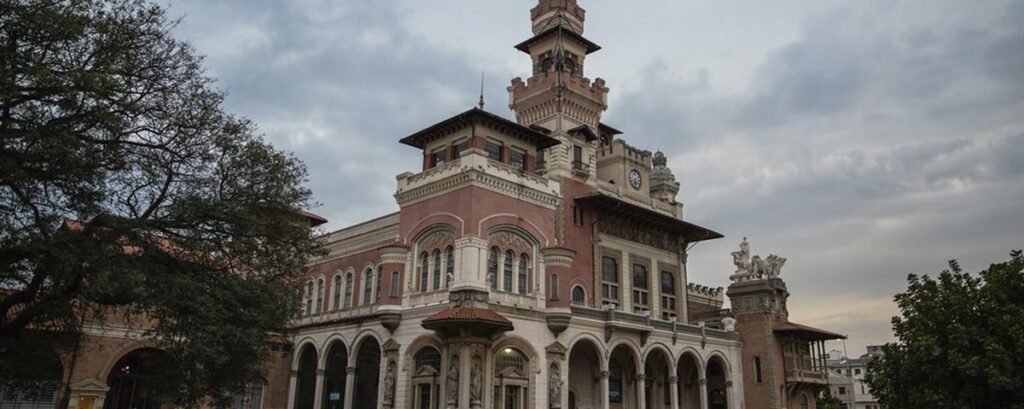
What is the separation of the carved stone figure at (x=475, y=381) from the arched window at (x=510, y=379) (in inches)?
39.3

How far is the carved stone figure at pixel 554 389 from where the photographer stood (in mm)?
35719

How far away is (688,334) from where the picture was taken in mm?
44094

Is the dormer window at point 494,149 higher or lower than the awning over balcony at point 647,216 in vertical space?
higher

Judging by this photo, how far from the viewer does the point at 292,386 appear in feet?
150

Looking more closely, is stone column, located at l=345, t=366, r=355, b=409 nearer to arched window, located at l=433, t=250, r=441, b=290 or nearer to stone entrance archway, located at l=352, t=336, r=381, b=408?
stone entrance archway, located at l=352, t=336, r=381, b=408

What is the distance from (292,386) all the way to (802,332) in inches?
1259

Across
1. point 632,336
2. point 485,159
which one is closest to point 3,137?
point 485,159

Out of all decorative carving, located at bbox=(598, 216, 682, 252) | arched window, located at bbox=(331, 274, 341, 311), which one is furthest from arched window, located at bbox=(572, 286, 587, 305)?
arched window, located at bbox=(331, 274, 341, 311)

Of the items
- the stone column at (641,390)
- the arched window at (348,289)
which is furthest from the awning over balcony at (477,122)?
the stone column at (641,390)

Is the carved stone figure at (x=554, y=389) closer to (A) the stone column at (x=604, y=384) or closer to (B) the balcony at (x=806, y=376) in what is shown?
(A) the stone column at (x=604, y=384)

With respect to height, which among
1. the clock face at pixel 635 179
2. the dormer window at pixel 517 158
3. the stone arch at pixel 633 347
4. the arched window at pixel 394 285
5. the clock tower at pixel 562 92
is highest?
the clock tower at pixel 562 92

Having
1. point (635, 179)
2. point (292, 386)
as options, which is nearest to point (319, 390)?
point (292, 386)

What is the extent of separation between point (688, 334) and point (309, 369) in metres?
23.0

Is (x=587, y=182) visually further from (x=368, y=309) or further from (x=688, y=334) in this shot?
(x=368, y=309)
